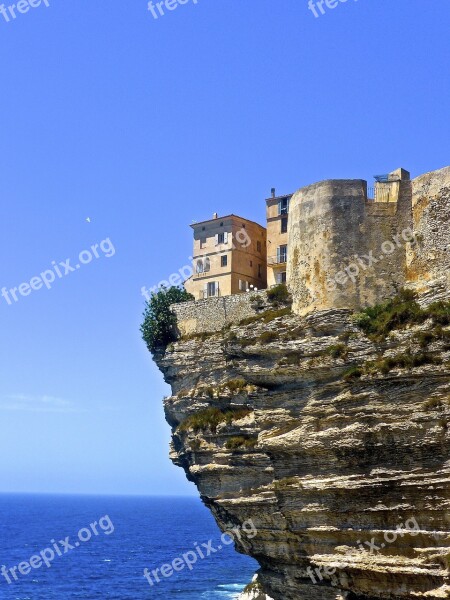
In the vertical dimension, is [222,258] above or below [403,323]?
above

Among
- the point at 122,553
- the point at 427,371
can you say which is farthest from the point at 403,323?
the point at 122,553

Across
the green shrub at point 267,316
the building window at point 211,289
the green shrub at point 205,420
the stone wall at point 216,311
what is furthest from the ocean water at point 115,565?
the green shrub at point 267,316

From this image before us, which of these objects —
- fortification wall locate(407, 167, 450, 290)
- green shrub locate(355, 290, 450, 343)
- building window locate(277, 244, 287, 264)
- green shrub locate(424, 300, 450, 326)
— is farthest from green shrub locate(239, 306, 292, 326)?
green shrub locate(424, 300, 450, 326)

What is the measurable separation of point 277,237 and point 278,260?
1.57 metres

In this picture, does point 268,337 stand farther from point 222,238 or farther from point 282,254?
point 222,238

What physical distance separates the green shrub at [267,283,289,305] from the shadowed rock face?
5.96ft

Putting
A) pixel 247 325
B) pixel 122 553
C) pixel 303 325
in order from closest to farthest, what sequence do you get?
pixel 303 325 → pixel 247 325 → pixel 122 553

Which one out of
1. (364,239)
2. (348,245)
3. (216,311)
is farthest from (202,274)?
(364,239)

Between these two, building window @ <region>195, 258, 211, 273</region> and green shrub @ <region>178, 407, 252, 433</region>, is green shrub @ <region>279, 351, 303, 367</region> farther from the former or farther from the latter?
building window @ <region>195, 258, 211, 273</region>

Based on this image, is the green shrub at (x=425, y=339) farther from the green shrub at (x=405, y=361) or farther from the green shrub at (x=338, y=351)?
the green shrub at (x=338, y=351)

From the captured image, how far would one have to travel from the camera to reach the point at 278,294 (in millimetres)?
38688

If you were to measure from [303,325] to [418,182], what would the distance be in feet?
23.9

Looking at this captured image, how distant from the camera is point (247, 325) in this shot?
1537 inches

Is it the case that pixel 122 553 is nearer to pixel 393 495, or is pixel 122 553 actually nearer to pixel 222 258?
pixel 222 258
